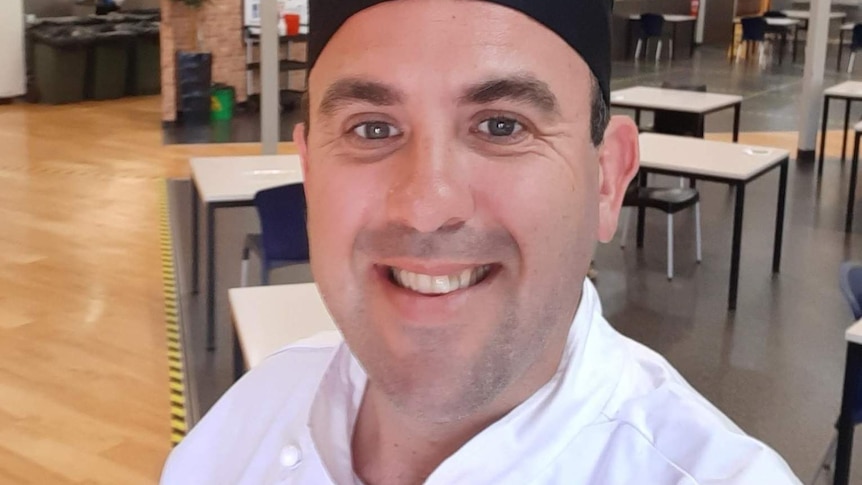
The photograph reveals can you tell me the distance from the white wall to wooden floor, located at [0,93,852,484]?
2064mm

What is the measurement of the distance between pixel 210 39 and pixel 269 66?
11.4 feet

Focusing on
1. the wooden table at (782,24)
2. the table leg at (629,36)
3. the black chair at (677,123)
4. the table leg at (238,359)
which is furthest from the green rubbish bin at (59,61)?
the wooden table at (782,24)

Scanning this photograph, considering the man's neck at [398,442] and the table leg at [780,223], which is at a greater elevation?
the man's neck at [398,442]

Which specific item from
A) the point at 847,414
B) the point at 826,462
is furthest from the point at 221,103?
the point at 847,414

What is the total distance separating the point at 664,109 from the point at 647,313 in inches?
99.6

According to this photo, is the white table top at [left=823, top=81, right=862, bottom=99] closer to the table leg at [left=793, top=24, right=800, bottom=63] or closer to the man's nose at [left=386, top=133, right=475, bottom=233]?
the man's nose at [left=386, top=133, right=475, bottom=233]

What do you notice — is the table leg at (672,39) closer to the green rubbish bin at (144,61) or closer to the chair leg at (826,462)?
the green rubbish bin at (144,61)

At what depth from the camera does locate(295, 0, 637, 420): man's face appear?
39.3 inches

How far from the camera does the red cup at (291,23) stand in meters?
11.0

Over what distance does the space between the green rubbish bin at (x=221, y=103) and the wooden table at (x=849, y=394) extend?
26.9 ft

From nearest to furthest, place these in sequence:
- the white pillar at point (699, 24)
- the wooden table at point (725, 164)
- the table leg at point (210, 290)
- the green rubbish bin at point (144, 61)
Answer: the table leg at point (210, 290), the wooden table at point (725, 164), the green rubbish bin at point (144, 61), the white pillar at point (699, 24)

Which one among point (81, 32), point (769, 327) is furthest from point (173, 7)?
point (769, 327)

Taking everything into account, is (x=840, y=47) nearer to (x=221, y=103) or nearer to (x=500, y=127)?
(x=221, y=103)

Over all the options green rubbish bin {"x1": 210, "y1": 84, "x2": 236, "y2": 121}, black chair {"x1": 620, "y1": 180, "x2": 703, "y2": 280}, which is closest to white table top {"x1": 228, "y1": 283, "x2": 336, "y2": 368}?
black chair {"x1": 620, "y1": 180, "x2": 703, "y2": 280}
